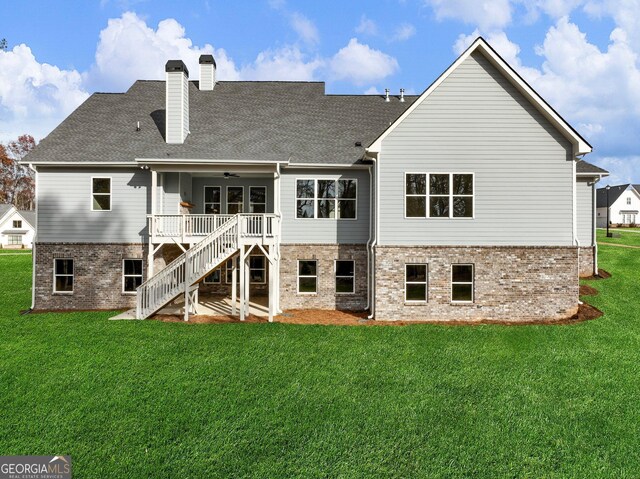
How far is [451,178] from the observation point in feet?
42.4

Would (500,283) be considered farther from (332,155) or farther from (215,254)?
(215,254)

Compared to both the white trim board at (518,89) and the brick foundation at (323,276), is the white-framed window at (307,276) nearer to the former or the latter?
the brick foundation at (323,276)

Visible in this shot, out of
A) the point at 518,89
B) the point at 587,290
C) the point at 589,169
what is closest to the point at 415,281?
the point at 518,89

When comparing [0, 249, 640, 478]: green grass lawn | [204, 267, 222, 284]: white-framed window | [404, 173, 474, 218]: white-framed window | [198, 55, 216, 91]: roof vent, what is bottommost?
[0, 249, 640, 478]: green grass lawn

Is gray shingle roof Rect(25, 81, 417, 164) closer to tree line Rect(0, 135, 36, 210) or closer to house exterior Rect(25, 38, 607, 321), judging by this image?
house exterior Rect(25, 38, 607, 321)

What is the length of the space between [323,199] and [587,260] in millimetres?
15150

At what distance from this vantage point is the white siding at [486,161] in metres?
12.7

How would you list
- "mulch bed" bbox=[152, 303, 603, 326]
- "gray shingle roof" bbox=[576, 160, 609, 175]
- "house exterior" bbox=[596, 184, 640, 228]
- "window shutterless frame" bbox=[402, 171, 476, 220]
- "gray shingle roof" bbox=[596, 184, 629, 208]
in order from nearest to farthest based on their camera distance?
"mulch bed" bbox=[152, 303, 603, 326] < "window shutterless frame" bbox=[402, 171, 476, 220] < "gray shingle roof" bbox=[576, 160, 609, 175] < "gray shingle roof" bbox=[596, 184, 629, 208] < "house exterior" bbox=[596, 184, 640, 228]

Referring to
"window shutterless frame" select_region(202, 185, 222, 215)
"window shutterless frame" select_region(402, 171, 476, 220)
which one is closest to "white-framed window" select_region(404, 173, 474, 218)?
"window shutterless frame" select_region(402, 171, 476, 220)

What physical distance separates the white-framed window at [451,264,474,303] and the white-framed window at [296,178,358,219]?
461 cm

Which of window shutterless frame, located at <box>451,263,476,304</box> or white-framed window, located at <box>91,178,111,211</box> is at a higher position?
white-framed window, located at <box>91,178,111,211</box>

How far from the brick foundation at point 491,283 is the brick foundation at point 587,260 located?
817cm

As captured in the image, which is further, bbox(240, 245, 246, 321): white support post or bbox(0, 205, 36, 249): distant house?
bbox(0, 205, 36, 249): distant house

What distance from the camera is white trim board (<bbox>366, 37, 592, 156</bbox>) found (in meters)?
12.2
